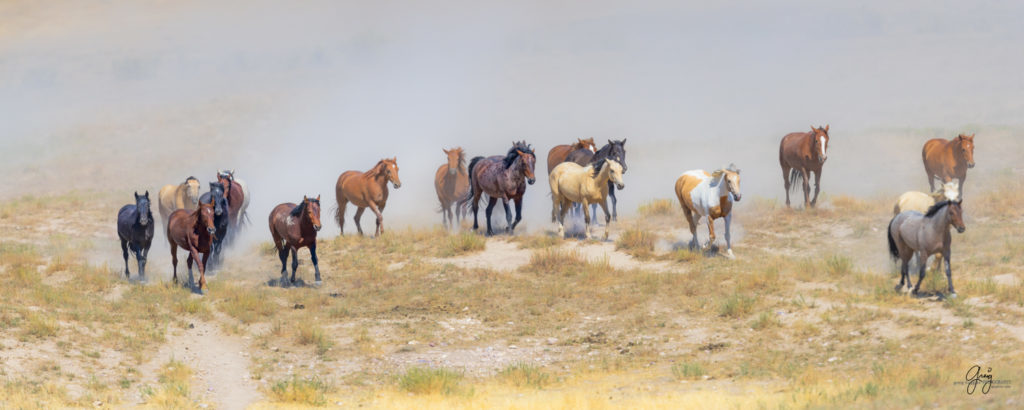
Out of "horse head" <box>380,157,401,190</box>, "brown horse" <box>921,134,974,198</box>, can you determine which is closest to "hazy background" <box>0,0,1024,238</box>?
"horse head" <box>380,157,401,190</box>

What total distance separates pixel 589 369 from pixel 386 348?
10.7ft

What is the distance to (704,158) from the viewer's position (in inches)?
1865

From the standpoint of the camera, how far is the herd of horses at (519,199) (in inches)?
610

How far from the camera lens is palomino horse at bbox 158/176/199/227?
21766 mm

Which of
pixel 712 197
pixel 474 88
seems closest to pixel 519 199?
pixel 712 197

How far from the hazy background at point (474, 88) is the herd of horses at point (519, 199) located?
2158mm

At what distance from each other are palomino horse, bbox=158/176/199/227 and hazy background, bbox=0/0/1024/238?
Answer: 22.5ft

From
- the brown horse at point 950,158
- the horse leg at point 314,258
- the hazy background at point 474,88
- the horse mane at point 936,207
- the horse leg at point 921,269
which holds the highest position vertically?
the hazy background at point 474,88

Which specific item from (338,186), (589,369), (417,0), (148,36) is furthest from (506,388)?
(417,0)

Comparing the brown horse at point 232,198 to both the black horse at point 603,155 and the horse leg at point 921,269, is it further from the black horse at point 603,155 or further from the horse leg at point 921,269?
the horse leg at point 921,269

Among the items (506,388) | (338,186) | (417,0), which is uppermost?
(417,0)

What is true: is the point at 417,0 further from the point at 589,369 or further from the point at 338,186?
the point at 589,369

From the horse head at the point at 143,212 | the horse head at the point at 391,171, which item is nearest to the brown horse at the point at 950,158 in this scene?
the horse head at the point at 391,171

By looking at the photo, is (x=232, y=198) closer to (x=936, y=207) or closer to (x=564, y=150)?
(x=564, y=150)
